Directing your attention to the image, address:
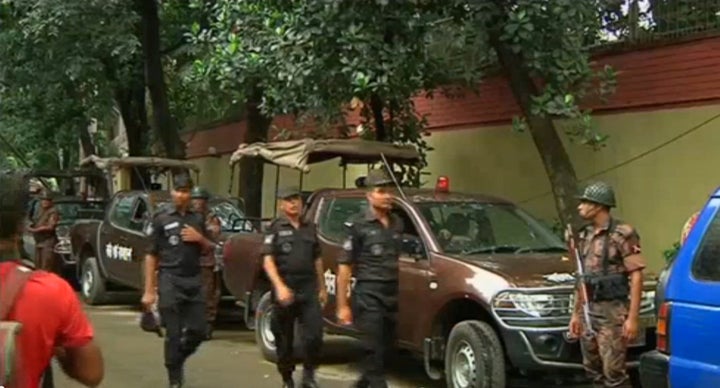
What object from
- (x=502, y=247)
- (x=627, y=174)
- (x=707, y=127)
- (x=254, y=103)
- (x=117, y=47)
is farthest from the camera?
(x=117, y=47)

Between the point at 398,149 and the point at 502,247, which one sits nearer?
the point at 502,247

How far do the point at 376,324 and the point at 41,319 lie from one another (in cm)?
441

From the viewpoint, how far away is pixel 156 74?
20.3m

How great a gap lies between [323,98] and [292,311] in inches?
213

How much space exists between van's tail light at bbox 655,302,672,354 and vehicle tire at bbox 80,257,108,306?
11025 mm

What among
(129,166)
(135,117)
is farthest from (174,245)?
(135,117)

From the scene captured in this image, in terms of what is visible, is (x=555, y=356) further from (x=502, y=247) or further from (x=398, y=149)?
(x=398, y=149)

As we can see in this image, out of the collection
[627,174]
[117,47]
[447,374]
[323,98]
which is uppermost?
[117,47]

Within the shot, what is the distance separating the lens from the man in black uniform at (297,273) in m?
7.88

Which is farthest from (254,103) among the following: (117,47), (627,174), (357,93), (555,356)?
(555,356)

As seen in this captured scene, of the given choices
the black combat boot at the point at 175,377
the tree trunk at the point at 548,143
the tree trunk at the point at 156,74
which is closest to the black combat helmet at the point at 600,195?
the black combat boot at the point at 175,377

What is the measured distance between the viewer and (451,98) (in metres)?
15.5

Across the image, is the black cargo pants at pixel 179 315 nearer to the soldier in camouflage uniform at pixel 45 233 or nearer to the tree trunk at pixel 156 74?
the soldier in camouflage uniform at pixel 45 233

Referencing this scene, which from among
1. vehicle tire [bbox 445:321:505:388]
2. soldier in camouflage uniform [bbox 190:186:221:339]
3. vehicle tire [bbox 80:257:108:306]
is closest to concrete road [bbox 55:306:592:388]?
soldier in camouflage uniform [bbox 190:186:221:339]
